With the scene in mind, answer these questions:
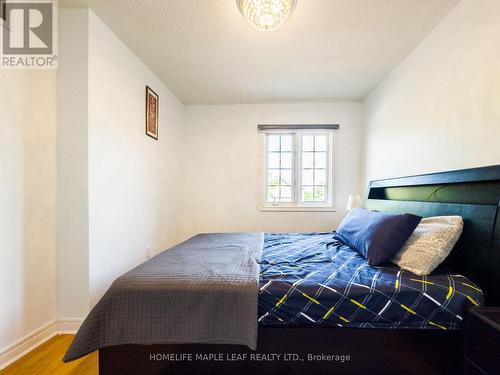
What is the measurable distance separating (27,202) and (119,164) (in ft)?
2.20

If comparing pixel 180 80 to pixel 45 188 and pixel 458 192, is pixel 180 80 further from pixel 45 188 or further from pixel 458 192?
pixel 458 192

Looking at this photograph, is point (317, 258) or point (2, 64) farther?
point (317, 258)

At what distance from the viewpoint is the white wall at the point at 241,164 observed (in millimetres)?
3379

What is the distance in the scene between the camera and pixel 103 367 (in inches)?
45.7

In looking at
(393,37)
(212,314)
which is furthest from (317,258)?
(393,37)

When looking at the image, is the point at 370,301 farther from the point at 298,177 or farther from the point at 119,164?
the point at 298,177

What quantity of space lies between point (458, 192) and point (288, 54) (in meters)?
1.79

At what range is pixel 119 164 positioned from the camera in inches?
79.5

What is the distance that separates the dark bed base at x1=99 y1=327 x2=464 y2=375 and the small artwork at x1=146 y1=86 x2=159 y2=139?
2056 millimetres

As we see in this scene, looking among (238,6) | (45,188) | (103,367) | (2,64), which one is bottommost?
(103,367)

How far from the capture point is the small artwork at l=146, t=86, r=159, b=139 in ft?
8.14

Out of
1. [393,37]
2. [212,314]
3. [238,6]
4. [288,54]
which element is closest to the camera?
[212,314]

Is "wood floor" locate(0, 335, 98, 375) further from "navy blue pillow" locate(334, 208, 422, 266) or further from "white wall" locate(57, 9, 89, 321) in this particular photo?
"navy blue pillow" locate(334, 208, 422, 266)

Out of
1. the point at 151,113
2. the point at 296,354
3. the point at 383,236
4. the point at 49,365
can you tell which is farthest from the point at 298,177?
the point at 49,365
